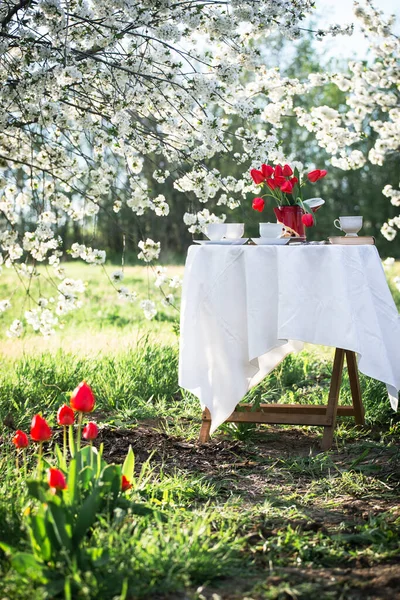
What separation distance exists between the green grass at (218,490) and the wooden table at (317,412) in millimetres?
82

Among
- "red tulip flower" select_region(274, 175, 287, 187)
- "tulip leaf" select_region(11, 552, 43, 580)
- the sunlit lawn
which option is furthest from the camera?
the sunlit lawn

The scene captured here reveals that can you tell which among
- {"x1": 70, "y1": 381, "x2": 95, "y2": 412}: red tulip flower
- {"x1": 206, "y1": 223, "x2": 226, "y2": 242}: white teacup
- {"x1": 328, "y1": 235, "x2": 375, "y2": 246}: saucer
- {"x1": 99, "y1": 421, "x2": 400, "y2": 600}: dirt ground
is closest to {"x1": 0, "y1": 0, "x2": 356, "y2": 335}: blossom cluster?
{"x1": 206, "y1": 223, "x2": 226, "y2": 242}: white teacup

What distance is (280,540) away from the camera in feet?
7.29

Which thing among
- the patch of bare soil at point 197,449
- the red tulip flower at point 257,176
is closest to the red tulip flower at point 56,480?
the patch of bare soil at point 197,449

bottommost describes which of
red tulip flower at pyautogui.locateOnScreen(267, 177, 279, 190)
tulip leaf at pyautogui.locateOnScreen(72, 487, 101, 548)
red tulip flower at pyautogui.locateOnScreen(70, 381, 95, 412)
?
tulip leaf at pyautogui.locateOnScreen(72, 487, 101, 548)

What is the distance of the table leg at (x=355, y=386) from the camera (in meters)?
3.61

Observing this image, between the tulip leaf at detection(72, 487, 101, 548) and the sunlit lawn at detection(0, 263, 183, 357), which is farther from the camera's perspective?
the sunlit lawn at detection(0, 263, 183, 357)

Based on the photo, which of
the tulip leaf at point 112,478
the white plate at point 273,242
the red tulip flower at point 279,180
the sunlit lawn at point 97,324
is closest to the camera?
the tulip leaf at point 112,478

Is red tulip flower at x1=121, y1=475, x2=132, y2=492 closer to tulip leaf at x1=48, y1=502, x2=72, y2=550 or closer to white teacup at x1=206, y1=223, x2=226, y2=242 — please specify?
tulip leaf at x1=48, y1=502, x2=72, y2=550

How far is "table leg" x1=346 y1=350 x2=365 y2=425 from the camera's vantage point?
361 cm

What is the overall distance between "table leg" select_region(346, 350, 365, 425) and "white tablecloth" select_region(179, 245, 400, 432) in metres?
0.38

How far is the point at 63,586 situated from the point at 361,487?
144 cm

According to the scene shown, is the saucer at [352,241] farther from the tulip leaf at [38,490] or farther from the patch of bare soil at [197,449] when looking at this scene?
the tulip leaf at [38,490]

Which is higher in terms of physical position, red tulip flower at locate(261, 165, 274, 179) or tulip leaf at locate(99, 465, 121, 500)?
red tulip flower at locate(261, 165, 274, 179)
